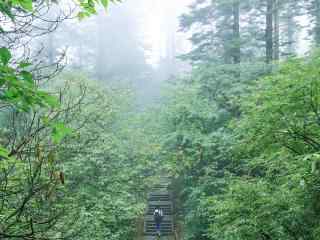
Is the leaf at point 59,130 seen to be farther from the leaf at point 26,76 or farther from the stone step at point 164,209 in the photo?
the stone step at point 164,209

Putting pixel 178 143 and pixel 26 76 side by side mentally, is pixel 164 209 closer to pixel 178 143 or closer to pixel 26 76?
pixel 178 143

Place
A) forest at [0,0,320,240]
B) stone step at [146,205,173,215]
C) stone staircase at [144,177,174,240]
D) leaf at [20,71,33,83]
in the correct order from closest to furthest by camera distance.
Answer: leaf at [20,71,33,83] → forest at [0,0,320,240] → stone staircase at [144,177,174,240] → stone step at [146,205,173,215]

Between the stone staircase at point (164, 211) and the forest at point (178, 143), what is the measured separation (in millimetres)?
411

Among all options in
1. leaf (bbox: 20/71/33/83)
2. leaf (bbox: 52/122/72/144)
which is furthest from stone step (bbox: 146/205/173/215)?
leaf (bbox: 20/71/33/83)

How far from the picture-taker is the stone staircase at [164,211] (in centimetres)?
2277

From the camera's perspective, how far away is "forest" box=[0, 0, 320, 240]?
12.3 feet

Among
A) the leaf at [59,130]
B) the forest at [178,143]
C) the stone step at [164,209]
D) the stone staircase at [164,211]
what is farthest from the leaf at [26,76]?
the stone step at [164,209]

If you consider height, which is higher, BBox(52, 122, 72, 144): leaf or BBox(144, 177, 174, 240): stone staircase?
BBox(52, 122, 72, 144): leaf

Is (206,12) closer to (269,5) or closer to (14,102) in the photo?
(269,5)

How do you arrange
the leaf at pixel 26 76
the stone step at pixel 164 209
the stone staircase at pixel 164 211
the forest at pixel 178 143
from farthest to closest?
the stone step at pixel 164 209 → the stone staircase at pixel 164 211 → the forest at pixel 178 143 → the leaf at pixel 26 76

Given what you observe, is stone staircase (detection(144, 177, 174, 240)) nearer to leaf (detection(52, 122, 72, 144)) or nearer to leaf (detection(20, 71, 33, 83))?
leaf (detection(52, 122, 72, 144))

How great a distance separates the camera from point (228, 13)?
28438 mm

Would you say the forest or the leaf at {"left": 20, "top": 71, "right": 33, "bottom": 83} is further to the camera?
the forest

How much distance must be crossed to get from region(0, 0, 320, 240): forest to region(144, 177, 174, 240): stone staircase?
1.35 ft
